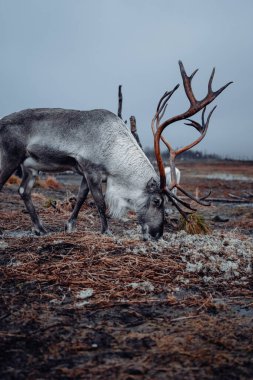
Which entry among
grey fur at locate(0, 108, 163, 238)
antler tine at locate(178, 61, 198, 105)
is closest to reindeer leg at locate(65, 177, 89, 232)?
grey fur at locate(0, 108, 163, 238)

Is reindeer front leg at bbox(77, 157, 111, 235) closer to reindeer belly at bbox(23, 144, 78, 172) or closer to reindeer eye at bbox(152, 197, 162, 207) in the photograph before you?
reindeer belly at bbox(23, 144, 78, 172)

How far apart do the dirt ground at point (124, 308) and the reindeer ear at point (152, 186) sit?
0.72 meters

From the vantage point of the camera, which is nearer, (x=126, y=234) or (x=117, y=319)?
(x=117, y=319)

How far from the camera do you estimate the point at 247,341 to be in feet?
6.88

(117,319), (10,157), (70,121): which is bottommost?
(117,319)

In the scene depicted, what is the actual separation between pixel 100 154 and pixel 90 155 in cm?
13

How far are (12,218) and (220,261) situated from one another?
4.03 metres

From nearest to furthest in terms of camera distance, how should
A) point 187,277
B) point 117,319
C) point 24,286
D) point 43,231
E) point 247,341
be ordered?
point 247,341 < point 117,319 < point 24,286 < point 187,277 < point 43,231

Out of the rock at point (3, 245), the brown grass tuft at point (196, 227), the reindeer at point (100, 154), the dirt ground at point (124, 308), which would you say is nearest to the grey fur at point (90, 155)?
the reindeer at point (100, 154)

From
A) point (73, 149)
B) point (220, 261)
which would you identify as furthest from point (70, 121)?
point (220, 261)

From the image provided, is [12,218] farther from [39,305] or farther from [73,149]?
[39,305]

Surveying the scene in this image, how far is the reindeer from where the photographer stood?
4.66m

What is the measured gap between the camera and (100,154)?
4742 millimetres

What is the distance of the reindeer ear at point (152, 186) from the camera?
183 inches
